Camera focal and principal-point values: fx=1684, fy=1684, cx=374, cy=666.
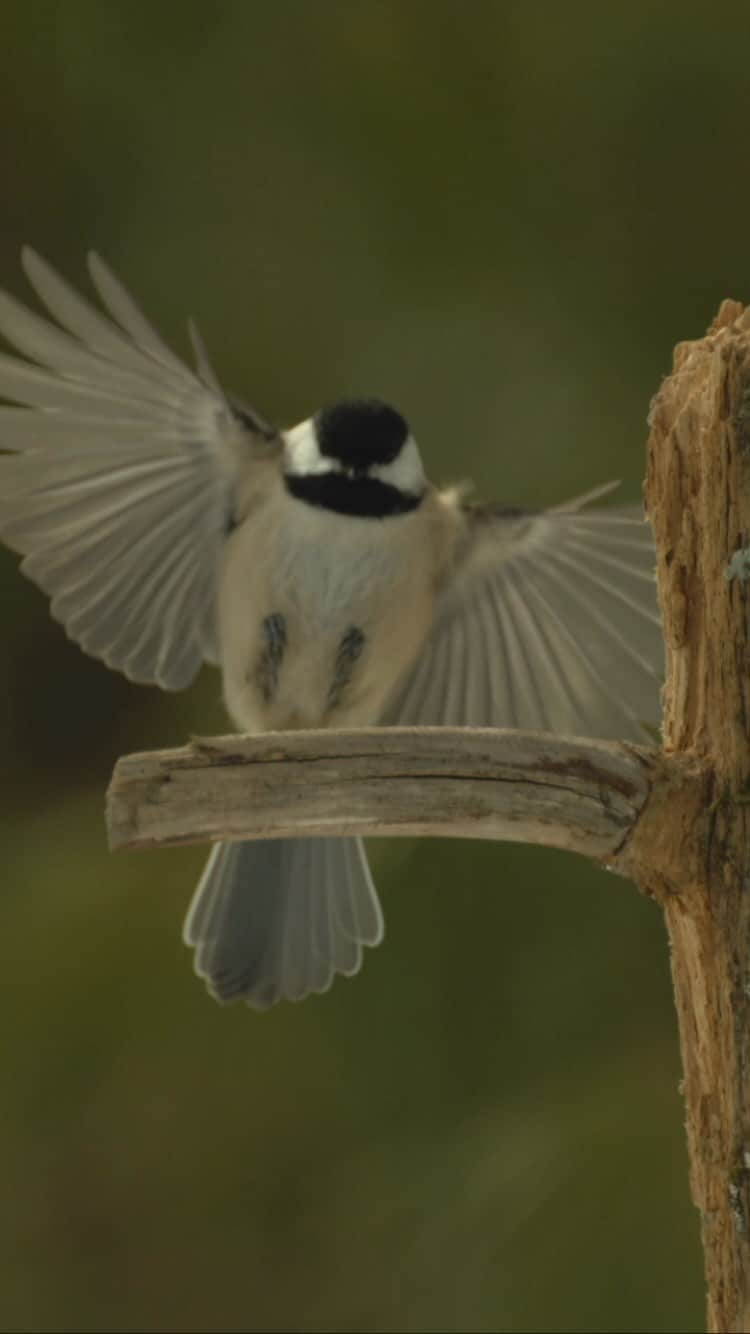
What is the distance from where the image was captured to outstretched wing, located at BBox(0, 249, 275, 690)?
121 centimetres

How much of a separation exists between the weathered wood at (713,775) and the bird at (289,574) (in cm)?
30

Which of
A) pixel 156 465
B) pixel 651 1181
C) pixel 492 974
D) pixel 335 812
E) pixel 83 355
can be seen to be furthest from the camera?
pixel 492 974

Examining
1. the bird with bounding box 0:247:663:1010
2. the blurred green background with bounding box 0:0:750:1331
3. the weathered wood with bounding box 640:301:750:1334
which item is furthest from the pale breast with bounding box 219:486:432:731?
the blurred green background with bounding box 0:0:750:1331

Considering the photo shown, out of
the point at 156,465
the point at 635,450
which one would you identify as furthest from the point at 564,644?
the point at 635,450

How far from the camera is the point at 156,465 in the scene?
1320 mm

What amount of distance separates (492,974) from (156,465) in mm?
843

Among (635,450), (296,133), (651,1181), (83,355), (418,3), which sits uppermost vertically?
(418,3)

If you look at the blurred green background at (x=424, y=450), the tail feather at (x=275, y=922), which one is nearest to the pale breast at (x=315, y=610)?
the tail feather at (x=275, y=922)

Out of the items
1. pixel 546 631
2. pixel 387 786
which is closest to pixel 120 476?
pixel 546 631

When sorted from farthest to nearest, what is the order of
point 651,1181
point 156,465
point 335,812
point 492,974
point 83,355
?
1. point 492,974
2. point 651,1181
3. point 156,465
4. point 83,355
5. point 335,812

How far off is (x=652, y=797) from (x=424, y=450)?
3.77ft

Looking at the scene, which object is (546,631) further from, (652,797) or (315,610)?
(652,797)

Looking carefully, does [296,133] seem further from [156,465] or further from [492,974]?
[492,974]

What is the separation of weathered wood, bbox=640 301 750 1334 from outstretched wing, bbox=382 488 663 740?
35 centimetres
